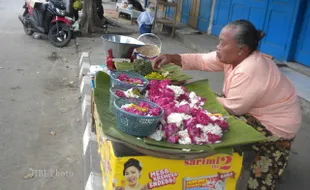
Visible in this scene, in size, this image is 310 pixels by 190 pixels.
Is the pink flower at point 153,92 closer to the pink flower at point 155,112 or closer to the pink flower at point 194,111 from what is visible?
the pink flower at point 194,111

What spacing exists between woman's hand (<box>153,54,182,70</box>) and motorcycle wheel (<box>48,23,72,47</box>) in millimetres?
4913

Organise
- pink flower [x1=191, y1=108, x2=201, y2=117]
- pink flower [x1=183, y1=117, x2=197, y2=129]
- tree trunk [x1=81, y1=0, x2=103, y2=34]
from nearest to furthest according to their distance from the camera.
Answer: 1. pink flower [x1=183, y1=117, x2=197, y2=129]
2. pink flower [x1=191, y1=108, x2=201, y2=117]
3. tree trunk [x1=81, y1=0, x2=103, y2=34]

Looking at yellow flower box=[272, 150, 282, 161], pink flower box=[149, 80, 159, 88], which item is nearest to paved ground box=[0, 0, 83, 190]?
pink flower box=[149, 80, 159, 88]

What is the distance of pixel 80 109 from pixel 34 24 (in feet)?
13.0

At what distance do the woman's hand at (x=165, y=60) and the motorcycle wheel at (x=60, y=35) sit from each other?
4913mm

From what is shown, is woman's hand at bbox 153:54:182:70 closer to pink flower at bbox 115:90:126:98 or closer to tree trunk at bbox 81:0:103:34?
pink flower at bbox 115:90:126:98

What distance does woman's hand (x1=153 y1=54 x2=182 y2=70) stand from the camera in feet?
8.52

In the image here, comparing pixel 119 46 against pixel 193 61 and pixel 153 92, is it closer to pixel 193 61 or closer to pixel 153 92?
pixel 193 61

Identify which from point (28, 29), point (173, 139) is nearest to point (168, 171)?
point (173, 139)

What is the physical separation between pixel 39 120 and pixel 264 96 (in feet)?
8.91

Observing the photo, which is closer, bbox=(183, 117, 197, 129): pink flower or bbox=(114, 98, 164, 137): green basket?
bbox=(114, 98, 164, 137): green basket

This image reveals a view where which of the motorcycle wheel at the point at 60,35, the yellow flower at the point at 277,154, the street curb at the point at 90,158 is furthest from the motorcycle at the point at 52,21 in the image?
the yellow flower at the point at 277,154

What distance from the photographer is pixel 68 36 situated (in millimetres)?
7062

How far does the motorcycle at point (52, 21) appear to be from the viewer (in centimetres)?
691
